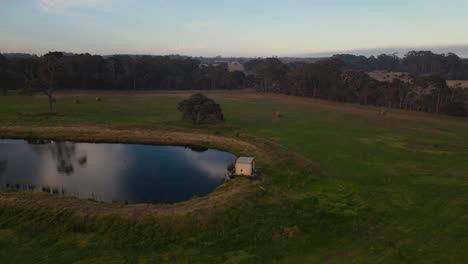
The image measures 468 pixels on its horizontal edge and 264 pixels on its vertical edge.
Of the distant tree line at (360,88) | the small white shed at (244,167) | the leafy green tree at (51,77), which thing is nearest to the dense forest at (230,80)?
the distant tree line at (360,88)

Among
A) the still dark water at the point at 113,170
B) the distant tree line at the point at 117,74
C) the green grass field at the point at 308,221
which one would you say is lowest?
the still dark water at the point at 113,170

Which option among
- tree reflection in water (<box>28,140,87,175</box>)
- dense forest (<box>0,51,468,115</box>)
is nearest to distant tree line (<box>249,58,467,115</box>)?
dense forest (<box>0,51,468,115</box>)

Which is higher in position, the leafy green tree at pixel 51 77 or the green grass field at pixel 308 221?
the leafy green tree at pixel 51 77

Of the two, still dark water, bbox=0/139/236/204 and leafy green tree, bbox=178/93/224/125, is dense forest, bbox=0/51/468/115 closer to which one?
still dark water, bbox=0/139/236/204

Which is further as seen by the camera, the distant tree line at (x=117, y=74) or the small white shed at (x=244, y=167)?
the distant tree line at (x=117, y=74)

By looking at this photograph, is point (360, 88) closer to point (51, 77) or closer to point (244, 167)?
point (51, 77)

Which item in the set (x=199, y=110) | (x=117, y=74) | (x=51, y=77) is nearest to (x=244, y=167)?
(x=199, y=110)

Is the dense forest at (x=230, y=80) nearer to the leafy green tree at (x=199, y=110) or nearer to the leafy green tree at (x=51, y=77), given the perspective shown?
the leafy green tree at (x=51, y=77)
